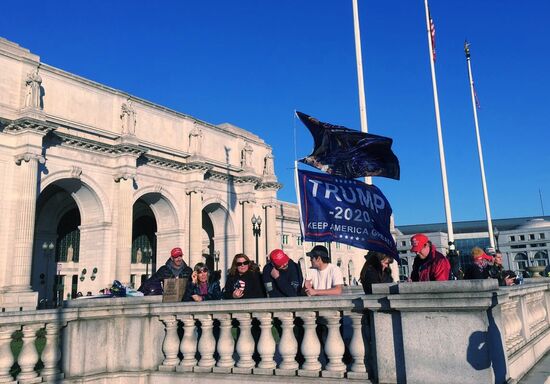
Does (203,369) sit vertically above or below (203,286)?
below

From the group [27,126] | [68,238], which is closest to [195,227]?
[68,238]

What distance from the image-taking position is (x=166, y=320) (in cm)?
709

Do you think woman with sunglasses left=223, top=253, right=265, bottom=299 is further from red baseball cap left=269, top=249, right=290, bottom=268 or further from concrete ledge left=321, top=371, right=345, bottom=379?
concrete ledge left=321, top=371, right=345, bottom=379

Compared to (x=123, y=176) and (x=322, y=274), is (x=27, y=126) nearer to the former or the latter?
(x=123, y=176)

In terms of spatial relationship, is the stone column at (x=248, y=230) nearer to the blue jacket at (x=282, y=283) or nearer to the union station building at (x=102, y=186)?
the union station building at (x=102, y=186)

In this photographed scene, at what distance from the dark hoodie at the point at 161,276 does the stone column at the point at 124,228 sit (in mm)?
29390

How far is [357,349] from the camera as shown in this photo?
562 centimetres

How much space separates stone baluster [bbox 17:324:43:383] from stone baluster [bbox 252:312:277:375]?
2.89 meters

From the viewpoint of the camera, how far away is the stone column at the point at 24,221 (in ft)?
102

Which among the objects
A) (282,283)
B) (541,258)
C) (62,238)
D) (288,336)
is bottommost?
(288,336)

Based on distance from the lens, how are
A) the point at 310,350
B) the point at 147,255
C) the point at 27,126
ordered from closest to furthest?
the point at 310,350 < the point at 27,126 < the point at 147,255

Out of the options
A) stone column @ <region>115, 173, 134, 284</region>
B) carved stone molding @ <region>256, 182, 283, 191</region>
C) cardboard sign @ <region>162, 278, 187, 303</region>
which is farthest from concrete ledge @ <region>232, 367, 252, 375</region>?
carved stone molding @ <region>256, 182, 283, 191</region>

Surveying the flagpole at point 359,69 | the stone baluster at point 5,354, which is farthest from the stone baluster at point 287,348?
the flagpole at point 359,69

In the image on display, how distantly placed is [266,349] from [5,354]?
3297 millimetres
